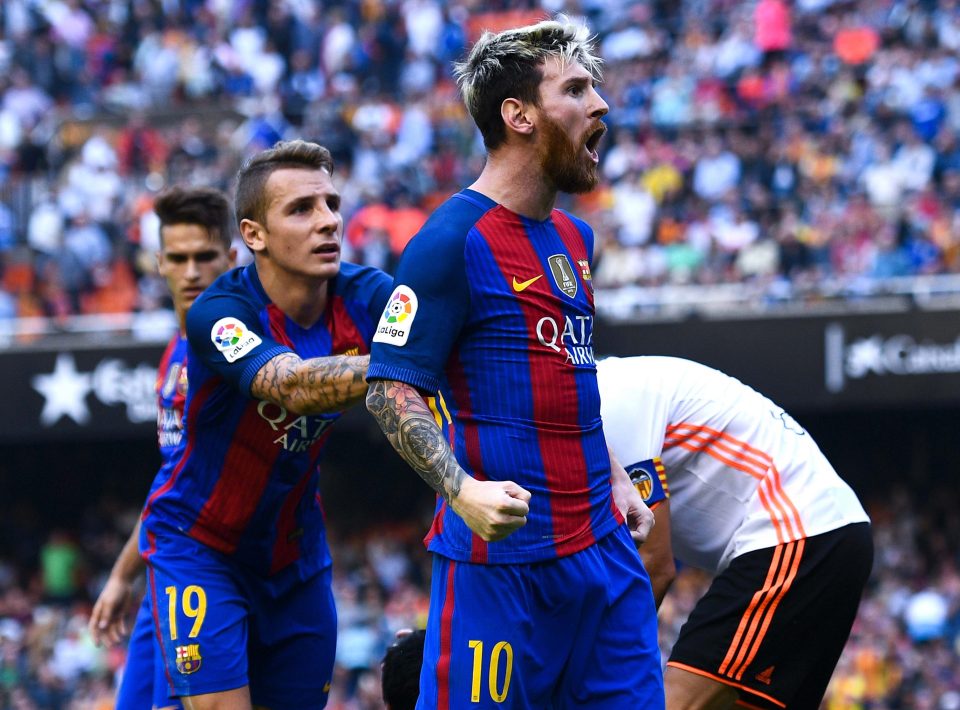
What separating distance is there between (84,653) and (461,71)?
11.7 metres

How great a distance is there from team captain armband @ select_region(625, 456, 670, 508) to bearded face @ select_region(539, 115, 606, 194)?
1.06 metres

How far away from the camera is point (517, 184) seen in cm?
425

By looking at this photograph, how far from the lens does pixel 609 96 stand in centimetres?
1841

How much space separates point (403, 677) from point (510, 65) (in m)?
1.86

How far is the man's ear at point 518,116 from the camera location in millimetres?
4227

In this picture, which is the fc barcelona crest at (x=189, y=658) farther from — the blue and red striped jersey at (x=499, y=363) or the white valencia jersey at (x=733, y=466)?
the white valencia jersey at (x=733, y=466)

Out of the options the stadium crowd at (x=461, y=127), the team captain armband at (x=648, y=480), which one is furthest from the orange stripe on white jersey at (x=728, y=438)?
the stadium crowd at (x=461, y=127)

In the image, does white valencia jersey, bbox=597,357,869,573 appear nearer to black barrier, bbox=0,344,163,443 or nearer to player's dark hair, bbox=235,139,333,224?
player's dark hair, bbox=235,139,333,224

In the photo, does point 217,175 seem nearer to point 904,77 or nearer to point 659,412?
point 904,77

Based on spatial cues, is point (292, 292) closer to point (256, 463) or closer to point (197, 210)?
point (256, 463)

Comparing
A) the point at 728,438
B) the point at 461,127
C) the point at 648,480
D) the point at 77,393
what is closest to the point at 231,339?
the point at 648,480

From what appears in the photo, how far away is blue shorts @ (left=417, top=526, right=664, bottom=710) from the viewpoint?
4.07 metres

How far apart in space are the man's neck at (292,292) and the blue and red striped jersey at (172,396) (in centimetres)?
81

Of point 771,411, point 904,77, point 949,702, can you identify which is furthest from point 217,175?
point 771,411
